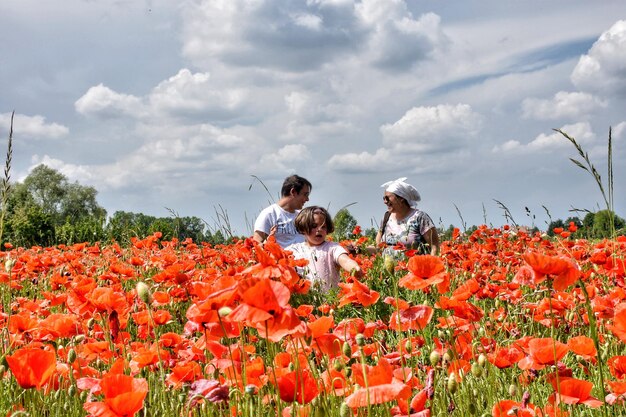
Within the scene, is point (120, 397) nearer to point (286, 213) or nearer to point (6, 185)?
point (6, 185)

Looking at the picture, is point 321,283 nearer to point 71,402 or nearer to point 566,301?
point 566,301

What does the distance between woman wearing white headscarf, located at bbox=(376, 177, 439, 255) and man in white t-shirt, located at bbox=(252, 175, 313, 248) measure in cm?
118

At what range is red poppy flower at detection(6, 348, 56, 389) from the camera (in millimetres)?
1881

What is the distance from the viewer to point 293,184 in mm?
7539

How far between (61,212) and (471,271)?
80.4 meters

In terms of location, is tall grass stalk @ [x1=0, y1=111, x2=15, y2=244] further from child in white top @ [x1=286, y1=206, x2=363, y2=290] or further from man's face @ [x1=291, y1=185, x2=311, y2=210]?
man's face @ [x1=291, y1=185, x2=311, y2=210]

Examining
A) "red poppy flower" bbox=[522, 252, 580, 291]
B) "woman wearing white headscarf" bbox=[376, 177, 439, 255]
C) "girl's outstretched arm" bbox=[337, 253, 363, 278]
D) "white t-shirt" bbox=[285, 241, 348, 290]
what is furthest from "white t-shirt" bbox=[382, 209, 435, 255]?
"red poppy flower" bbox=[522, 252, 580, 291]

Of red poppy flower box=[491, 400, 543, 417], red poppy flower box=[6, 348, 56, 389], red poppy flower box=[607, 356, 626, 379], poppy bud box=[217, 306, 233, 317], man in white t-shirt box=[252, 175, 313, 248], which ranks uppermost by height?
man in white t-shirt box=[252, 175, 313, 248]

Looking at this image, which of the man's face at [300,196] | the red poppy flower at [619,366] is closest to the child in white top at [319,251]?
the man's face at [300,196]

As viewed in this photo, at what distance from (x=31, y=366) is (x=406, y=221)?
21.6ft

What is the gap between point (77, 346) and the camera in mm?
2865

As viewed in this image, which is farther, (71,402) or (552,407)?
(71,402)

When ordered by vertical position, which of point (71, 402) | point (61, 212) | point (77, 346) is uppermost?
point (61, 212)

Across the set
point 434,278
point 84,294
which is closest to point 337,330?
point 434,278
